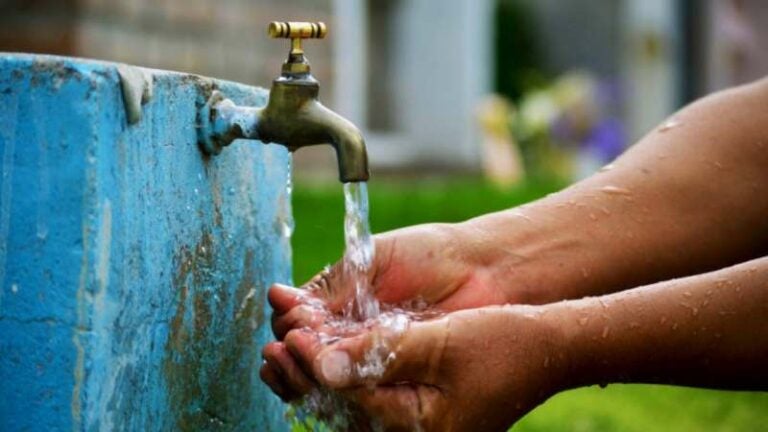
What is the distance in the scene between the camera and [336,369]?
5.43ft

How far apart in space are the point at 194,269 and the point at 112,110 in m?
0.34

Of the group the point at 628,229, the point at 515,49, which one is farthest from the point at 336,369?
the point at 515,49

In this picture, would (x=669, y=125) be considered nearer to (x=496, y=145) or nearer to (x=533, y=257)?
(x=533, y=257)

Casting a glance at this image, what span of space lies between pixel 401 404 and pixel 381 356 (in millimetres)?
71

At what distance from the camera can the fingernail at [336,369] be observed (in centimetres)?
165

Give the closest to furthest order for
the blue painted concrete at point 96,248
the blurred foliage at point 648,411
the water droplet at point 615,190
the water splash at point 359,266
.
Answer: the blue painted concrete at point 96,248
the water splash at point 359,266
the water droplet at point 615,190
the blurred foliage at point 648,411

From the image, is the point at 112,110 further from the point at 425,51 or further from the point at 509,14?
the point at 509,14

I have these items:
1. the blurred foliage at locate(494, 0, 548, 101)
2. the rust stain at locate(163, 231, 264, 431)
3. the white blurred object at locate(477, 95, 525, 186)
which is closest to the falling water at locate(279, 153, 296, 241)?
the rust stain at locate(163, 231, 264, 431)

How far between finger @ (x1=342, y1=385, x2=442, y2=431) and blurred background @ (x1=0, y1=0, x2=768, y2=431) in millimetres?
1520

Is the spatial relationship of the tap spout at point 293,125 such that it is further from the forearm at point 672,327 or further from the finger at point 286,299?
the forearm at point 672,327

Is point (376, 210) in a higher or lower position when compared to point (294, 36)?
lower

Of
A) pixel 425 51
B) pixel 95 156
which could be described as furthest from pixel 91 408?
pixel 425 51

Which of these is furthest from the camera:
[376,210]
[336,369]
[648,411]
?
[376,210]

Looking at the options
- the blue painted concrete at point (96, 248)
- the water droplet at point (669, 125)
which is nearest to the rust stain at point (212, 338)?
the blue painted concrete at point (96, 248)
